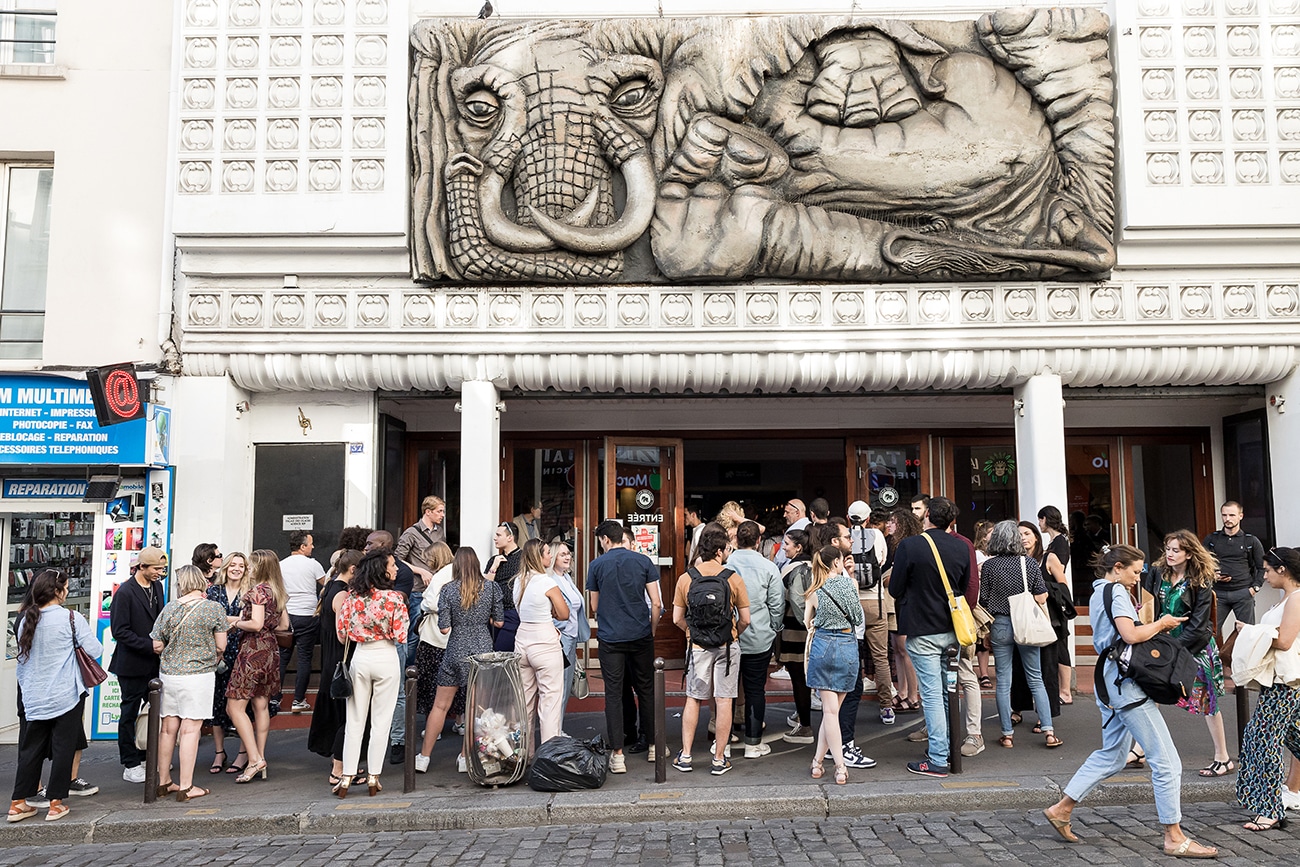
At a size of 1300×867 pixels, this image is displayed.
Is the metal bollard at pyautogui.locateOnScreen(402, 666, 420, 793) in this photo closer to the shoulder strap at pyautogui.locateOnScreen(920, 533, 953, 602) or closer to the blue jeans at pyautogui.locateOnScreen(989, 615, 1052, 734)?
Answer: the shoulder strap at pyautogui.locateOnScreen(920, 533, 953, 602)

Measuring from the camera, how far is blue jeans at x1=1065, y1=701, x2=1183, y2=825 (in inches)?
208

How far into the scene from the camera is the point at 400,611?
22.4 feet

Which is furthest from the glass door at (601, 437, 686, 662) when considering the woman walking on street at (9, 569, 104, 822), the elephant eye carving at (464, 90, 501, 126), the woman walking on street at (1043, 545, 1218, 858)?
the woman walking on street at (1043, 545, 1218, 858)

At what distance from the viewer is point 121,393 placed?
8945mm

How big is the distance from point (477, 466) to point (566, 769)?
398cm

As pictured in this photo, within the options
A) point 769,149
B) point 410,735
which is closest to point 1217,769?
point 410,735

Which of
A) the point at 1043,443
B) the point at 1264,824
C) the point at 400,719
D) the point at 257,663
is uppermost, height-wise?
the point at 1043,443

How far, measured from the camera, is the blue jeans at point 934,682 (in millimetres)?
6809

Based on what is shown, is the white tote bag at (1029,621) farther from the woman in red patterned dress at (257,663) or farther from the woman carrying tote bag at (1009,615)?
the woman in red patterned dress at (257,663)

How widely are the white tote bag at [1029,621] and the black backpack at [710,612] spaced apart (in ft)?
7.51

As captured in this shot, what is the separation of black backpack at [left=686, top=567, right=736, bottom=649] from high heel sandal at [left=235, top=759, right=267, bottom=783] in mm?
3479

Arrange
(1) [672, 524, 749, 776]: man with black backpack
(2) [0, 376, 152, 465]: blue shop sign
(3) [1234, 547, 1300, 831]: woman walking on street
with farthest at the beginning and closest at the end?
1. (2) [0, 376, 152, 465]: blue shop sign
2. (1) [672, 524, 749, 776]: man with black backpack
3. (3) [1234, 547, 1300, 831]: woman walking on street

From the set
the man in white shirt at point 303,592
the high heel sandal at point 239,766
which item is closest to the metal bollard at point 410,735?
the high heel sandal at point 239,766

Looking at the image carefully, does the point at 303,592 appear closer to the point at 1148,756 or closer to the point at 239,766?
the point at 239,766
